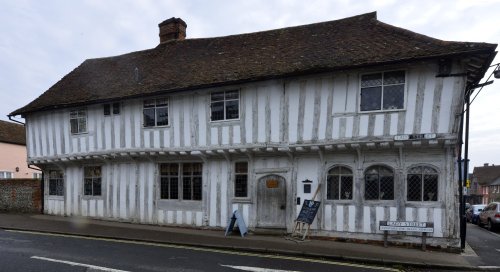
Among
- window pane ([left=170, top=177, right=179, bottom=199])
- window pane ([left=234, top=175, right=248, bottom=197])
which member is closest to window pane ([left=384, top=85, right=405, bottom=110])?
window pane ([left=234, top=175, right=248, bottom=197])

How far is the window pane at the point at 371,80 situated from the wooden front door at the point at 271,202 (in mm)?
4148

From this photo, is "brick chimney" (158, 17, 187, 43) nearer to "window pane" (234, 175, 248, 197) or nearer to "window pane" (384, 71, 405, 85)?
"window pane" (234, 175, 248, 197)

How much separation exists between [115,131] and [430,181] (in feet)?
39.2

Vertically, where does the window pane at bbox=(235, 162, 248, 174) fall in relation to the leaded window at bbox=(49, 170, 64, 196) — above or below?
above

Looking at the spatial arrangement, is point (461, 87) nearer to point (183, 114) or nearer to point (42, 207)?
point (183, 114)

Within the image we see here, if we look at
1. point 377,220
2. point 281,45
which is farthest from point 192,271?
point 281,45

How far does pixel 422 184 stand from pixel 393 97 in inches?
107

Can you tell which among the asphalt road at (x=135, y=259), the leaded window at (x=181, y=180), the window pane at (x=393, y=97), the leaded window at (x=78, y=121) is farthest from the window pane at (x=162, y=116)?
the window pane at (x=393, y=97)

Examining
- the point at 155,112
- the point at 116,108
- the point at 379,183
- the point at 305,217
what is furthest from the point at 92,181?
the point at 379,183

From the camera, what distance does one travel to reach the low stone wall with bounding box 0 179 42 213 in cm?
1764

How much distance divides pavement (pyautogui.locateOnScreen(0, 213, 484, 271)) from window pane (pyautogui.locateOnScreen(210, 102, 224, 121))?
4108mm

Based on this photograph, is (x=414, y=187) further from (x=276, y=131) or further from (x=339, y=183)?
(x=276, y=131)

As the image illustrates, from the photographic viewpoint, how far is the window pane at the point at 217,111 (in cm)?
1263

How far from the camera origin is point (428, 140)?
9.77 meters
